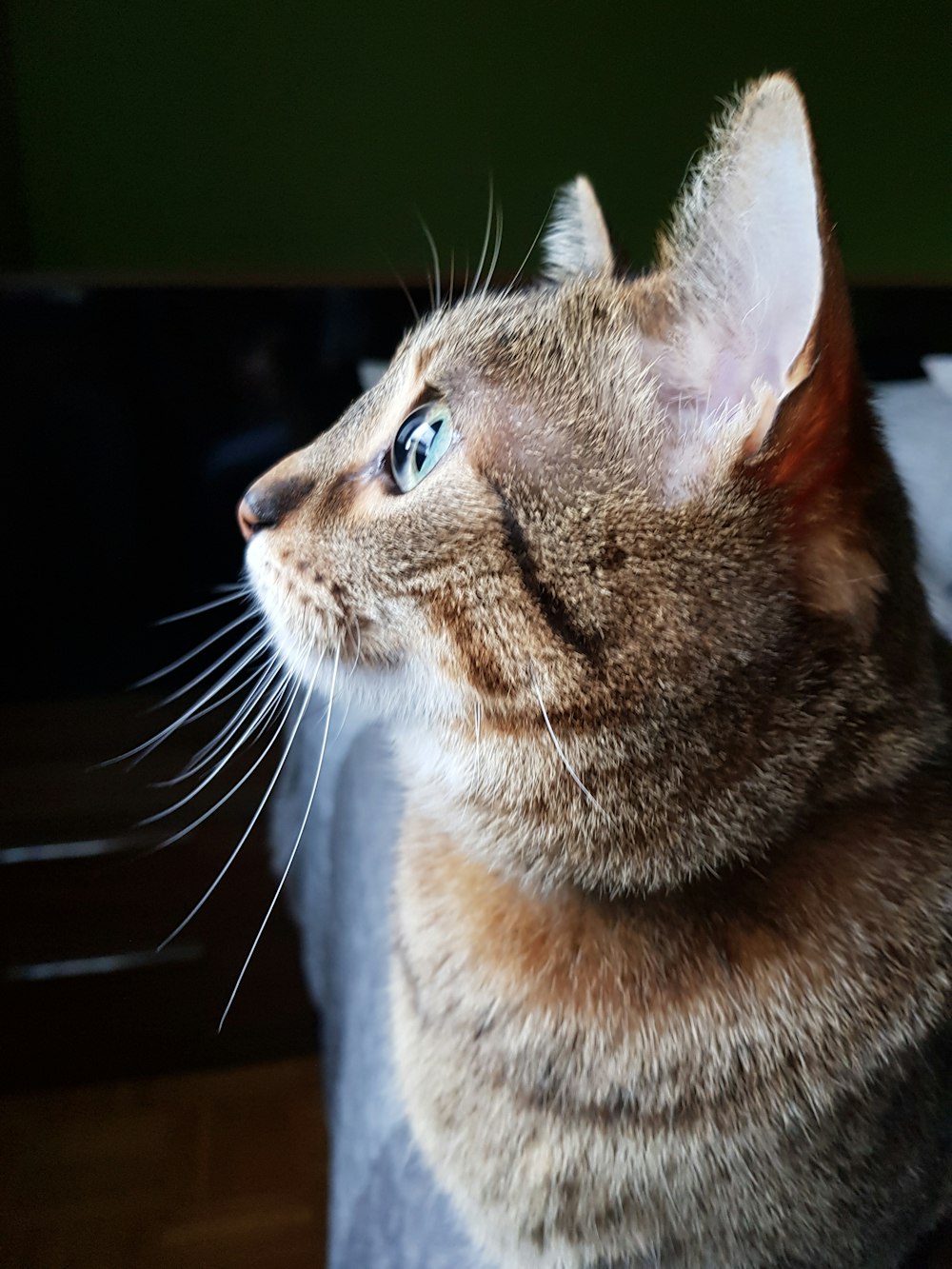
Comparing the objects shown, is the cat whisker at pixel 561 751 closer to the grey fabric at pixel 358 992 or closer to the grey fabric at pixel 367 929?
the grey fabric at pixel 367 929

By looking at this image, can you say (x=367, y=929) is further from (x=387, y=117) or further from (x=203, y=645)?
(x=387, y=117)

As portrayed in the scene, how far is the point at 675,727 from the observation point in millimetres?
411

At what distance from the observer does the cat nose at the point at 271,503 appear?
0.53m

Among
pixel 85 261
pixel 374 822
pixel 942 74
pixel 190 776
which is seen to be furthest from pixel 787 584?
pixel 942 74

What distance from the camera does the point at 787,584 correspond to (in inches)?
15.6

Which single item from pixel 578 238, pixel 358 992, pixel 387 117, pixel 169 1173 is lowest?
pixel 169 1173

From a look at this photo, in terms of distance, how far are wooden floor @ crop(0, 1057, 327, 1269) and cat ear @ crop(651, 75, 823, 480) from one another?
1.00m

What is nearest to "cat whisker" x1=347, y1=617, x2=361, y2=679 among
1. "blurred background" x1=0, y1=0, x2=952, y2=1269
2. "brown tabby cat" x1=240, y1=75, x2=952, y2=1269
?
"brown tabby cat" x1=240, y1=75, x2=952, y2=1269

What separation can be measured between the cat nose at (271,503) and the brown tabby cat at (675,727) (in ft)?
0.04

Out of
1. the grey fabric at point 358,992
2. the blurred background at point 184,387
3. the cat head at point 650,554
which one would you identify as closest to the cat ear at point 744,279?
the cat head at point 650,554

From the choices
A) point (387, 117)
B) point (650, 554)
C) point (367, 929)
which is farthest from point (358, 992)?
point (387, 117)

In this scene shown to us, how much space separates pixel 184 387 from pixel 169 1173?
91 centimetres

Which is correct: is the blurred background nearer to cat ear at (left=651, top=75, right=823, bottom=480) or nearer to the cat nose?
the cat nose

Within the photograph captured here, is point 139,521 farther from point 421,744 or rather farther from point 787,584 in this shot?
point 787,584
